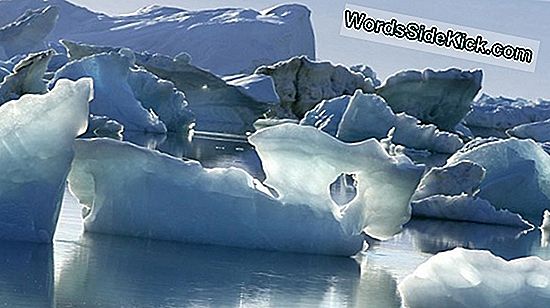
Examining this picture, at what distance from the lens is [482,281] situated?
3916mm

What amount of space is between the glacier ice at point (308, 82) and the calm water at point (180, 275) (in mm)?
15770

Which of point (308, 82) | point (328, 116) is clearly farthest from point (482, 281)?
point (308, 82)

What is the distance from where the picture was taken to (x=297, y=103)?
22656 mm

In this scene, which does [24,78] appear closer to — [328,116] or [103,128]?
[103,128]

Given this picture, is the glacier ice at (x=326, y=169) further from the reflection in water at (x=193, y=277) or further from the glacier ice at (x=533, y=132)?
the glacier ice at (x=533, y=132)

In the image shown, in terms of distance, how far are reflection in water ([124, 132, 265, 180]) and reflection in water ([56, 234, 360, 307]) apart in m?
4.45

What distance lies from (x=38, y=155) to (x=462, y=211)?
399 centimetres

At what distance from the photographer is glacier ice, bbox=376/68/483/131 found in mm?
20531

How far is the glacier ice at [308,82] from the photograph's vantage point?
2208 cm

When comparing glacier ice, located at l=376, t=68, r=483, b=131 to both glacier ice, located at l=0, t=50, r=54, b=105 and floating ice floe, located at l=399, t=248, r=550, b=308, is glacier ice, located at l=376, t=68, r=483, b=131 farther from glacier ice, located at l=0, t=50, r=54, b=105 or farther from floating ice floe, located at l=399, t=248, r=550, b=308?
floating ice floe, located at l=399, t=248, r=550, b=308

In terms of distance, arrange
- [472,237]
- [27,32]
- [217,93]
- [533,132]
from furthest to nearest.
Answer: [533,132], [27,32], [217,93], [472,237]

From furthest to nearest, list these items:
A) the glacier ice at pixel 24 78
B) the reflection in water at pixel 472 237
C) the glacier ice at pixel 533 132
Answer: the glacier ice at pixel 533 132, the glacier ice at pixel 24 78, the reflection in water at pixel 472 237

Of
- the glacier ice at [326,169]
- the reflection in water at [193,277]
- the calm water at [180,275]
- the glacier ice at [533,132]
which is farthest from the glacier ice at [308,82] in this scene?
the reflection in water at [193,277]

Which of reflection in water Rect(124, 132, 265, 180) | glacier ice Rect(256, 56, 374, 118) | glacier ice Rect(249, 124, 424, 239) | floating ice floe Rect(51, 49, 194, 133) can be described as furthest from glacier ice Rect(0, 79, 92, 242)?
glacier ice Rect(256, 56, 374, 118)
